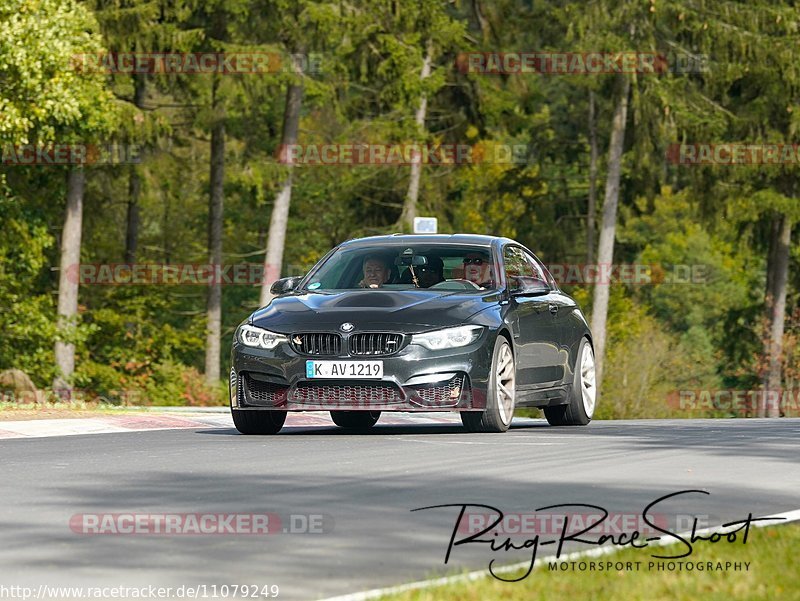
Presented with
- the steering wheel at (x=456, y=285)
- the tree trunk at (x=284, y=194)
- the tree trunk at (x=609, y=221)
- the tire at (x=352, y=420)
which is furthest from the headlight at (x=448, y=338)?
the tree trunk at (x=609, y=221)

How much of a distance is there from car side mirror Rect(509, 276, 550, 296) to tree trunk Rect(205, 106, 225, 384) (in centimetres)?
3059

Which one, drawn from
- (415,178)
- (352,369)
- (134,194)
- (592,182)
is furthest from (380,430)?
(592,182)

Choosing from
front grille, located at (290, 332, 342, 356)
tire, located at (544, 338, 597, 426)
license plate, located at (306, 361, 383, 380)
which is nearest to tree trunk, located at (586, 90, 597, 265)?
tire, located at (544, 338, 597, 426)

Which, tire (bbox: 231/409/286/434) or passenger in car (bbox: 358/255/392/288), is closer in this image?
tire (bbox: 231/409/286/434)

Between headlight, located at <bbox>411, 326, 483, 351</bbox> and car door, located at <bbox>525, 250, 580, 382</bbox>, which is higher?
headlight, located at <bbox>411, 326, 483, 351</bbox>

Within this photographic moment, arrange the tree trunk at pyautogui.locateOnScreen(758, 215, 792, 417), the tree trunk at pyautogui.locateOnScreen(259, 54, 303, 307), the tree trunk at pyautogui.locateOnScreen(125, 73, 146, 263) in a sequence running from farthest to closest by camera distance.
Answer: the tree trunk at pyautogui.locateOnScreen(758, 215, 792, 417) < the tree trunk at pyautogui.locateOnScreen(125, 73, 146, 263) < the tree trunk at pyautogui.locateOnScreen(259, 54, 303, 307)

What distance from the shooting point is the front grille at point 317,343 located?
14.8 m

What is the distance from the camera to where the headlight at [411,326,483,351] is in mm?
14805

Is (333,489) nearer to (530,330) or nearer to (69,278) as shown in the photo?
(530,330)

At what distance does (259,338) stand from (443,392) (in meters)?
1.65

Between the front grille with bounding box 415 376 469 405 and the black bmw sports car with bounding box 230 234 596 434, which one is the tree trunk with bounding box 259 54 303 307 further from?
the front grille with bounding box 415 376 469 405

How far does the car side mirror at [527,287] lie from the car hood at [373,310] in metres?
0.71

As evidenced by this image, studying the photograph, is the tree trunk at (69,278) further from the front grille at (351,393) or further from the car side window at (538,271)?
the front grille at (351,393)

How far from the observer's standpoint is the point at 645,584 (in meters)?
7.03
